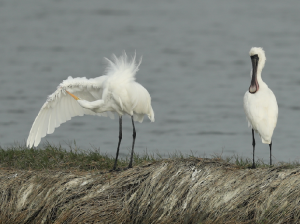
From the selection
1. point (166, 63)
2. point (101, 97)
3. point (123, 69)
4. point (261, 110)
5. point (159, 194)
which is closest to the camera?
point (159, 194)

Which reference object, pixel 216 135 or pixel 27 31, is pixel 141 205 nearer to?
pixel 216 135

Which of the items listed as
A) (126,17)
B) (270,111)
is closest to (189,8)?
(126,17)

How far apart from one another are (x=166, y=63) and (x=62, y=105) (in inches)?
790

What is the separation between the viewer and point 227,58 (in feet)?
106

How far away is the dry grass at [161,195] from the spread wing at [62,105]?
226 cm

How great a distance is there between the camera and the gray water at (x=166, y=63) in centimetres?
1847

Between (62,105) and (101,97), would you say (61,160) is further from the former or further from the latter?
(101,97)

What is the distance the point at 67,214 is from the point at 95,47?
26.1 metres

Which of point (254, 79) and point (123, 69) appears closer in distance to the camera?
point (254, 79)

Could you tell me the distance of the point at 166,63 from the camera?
3083 centimetres

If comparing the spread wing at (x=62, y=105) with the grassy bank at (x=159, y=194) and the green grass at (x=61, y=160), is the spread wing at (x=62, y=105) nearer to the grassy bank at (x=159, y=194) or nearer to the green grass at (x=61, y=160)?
the green grass at (x=61, y=160)

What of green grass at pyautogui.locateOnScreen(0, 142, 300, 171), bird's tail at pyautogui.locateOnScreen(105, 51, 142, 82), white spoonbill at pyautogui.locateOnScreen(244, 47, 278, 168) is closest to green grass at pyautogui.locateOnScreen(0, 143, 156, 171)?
green grass at pyautogui.locateOnScreen(0, 142, 300, 171)

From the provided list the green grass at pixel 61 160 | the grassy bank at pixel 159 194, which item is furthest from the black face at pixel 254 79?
the grassy bank at pixel 159 194

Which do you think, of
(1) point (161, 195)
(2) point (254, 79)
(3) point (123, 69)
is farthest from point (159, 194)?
(2) point (254, 79)
